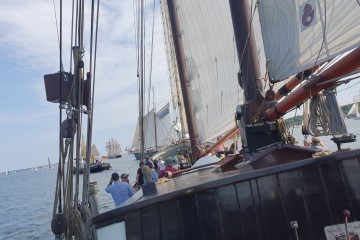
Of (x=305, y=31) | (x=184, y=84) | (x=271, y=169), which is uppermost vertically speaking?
(x=184, y=84)

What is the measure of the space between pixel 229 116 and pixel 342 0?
8.01 meters

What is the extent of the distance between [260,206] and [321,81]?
1.67 m

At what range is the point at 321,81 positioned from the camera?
4.07 m

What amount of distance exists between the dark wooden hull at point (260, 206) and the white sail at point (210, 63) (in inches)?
283

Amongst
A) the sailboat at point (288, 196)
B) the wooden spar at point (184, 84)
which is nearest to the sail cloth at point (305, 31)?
the sailboat at point (288, 196)

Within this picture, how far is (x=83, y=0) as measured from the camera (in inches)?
184

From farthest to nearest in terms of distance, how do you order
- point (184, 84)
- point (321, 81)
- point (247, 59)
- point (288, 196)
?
1. point (184, 84)
2. point (247, 59)
3. point (321, 81)
4. point (288, 196)

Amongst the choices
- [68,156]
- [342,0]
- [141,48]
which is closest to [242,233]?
[68,156]

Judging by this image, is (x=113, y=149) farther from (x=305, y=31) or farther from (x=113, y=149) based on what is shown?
(x=305, y=31)

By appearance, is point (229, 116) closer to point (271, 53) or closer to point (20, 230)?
point (271, 53)

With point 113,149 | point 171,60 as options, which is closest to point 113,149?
point 113,149

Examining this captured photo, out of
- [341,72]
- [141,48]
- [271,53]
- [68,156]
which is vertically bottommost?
[68,156]

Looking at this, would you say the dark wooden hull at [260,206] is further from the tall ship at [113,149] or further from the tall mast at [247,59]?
the tall ship at [113,149]

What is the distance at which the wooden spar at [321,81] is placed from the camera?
3736 mm
